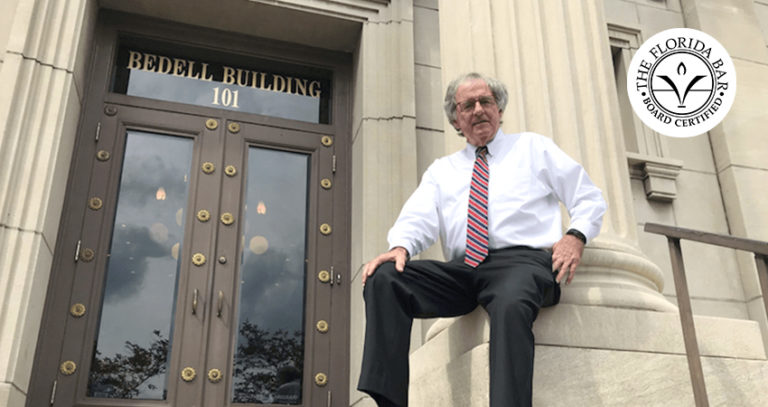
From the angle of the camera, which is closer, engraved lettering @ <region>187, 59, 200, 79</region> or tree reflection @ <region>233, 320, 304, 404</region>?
tree reflection @ <region>233, 320, 304, 404</region>

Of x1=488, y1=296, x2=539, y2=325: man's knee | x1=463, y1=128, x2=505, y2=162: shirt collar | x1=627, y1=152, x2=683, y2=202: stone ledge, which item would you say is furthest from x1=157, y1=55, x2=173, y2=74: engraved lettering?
x1=488, y1=296, x2=539, y2=325: man's knee

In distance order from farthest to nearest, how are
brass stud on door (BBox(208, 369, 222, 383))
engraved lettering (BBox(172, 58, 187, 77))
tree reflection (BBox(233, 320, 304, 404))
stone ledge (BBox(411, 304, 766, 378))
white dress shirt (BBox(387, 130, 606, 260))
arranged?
1. engraved lettering (BBox(172, 58, 187, 77))
2. tree reflection (BBox(233, 320, 304, 404))
3. brass stud on door (BBox(208, 369, 222, 383))
4. white dress shirt (BBox(387, 130, 606, 260))
5. stone ledge (BBox(411, 304, 766, 378))

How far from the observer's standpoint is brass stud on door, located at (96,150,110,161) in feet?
20.6

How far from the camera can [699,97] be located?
8.06 metres

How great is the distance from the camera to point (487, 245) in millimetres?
3330

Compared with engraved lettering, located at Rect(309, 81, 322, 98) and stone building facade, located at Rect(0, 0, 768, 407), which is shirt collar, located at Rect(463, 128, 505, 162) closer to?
stone building facade, located at Rect(0, 0, 768, 407)

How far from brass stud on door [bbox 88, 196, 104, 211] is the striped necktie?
388 centimetres

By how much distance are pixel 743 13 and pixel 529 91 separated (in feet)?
18.9

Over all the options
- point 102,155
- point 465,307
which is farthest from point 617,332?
point 102,155

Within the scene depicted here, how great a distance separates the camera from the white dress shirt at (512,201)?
3.35m

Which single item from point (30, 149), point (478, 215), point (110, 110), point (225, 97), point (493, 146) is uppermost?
point (225, 97)

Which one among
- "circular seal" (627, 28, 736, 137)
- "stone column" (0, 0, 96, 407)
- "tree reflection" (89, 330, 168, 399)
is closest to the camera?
"stone column" (0, 0, 96, 407)

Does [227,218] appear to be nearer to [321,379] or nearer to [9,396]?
[321,379]

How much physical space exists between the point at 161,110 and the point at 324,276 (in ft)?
7.36
